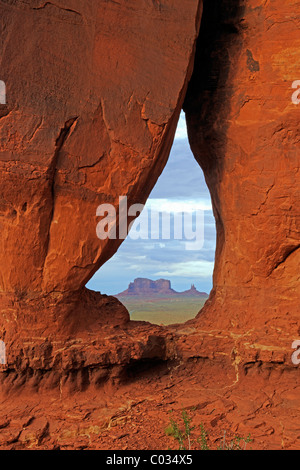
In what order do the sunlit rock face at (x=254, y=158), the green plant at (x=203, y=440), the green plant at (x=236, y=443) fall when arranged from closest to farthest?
1. the green plant at (x=203, y=440)
2. the green plant at (x=236, y=443)
3. the sunlit rock face at (x=254, y=158)

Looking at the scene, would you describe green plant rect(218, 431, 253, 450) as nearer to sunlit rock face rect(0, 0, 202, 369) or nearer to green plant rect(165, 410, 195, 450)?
green plant rect(165, 410, 195, 450)

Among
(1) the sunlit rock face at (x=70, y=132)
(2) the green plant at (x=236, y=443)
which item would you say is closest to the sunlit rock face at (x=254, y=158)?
(1) the sunlit rock face at (x=70, y=132)

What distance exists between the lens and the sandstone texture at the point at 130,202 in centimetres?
422

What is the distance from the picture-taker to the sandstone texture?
4.22 metres

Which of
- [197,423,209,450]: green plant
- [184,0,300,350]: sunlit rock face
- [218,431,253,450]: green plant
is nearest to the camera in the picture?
[197,423,209,450]: green plant

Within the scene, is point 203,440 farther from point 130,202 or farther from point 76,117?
point 76,117

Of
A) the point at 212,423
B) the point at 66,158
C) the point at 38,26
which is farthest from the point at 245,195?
Result: the point at 38,26

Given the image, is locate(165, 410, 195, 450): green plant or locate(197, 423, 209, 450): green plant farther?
locate(165, 410, 195, 450): green plant

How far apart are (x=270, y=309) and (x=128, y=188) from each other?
2067mm

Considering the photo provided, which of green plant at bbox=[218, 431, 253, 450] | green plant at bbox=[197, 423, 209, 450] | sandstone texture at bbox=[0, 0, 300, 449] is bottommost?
green plant at bbox=[218, 431, 253, 450]

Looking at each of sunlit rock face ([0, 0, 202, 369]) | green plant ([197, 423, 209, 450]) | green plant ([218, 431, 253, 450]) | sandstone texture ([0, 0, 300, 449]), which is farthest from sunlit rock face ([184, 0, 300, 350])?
green plant ([197, 423, 209, 450])

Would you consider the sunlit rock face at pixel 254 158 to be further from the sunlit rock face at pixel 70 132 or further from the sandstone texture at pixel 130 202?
the sunlit rock face at pixel 70 132

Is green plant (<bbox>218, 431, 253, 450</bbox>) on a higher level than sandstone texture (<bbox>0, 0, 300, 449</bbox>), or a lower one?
lower

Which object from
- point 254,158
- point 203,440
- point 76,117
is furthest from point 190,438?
point 76,117
